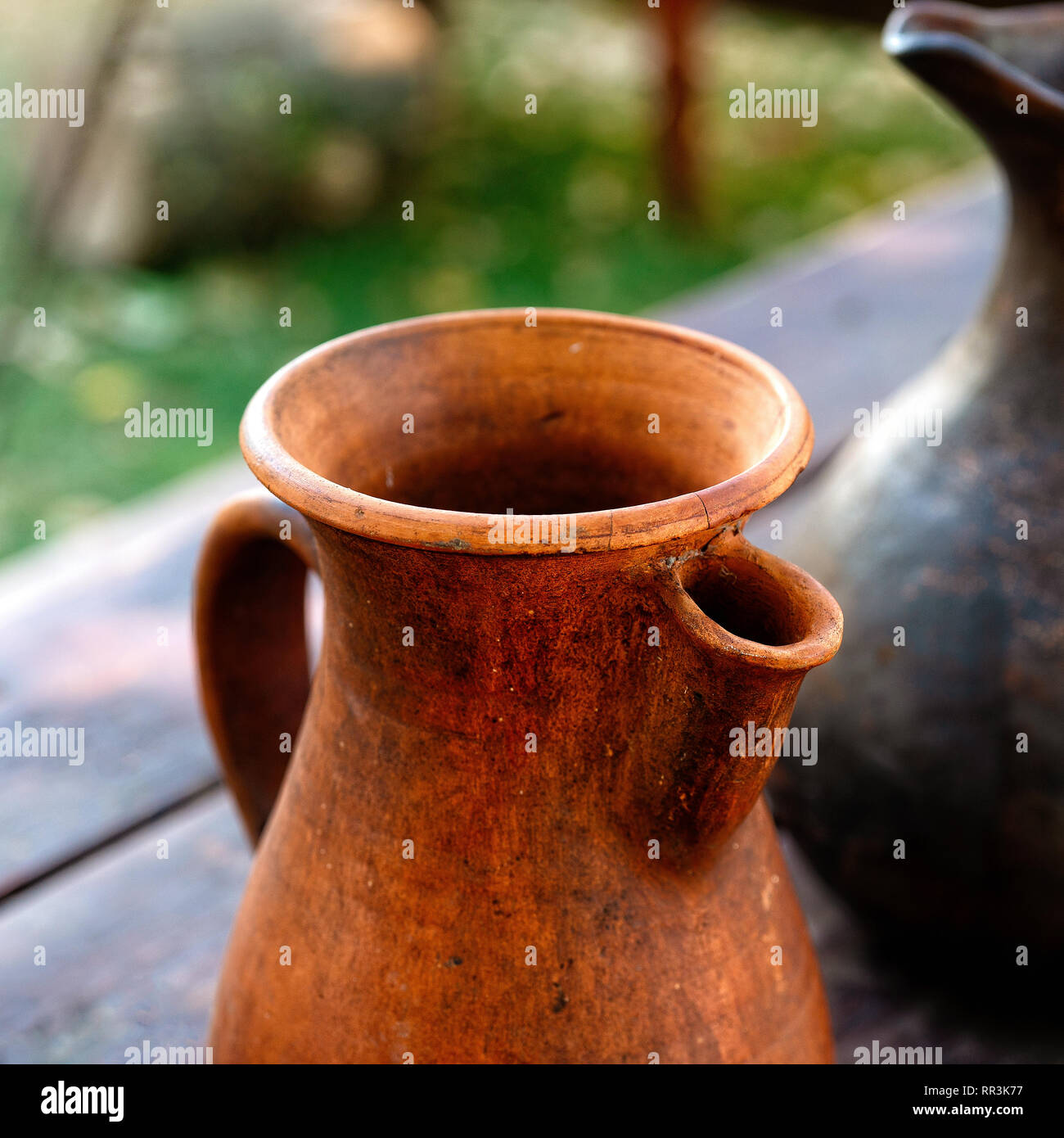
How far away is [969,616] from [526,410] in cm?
29

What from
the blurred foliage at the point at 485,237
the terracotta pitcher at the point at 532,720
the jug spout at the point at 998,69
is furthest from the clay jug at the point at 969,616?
the blurred foliage at the point at 485,237

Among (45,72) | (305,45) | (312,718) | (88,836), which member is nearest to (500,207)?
(305,45)

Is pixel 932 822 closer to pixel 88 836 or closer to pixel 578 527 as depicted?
pixel 578 527

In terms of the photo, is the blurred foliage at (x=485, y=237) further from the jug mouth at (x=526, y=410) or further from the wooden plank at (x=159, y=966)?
the jug mouth at (x=526, y=410)

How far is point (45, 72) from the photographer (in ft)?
9.91

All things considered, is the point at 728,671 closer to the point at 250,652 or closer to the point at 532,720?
the point at 532,720

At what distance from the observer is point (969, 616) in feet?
2.55

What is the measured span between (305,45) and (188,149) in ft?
1.44

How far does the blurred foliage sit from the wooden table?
988 mm

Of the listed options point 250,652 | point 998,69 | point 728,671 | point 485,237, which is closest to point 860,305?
point 998,69

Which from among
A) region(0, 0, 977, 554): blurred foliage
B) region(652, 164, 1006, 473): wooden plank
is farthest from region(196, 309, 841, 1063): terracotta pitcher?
region(0, 0, 977, 554): blurred foliage

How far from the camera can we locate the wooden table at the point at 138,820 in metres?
0.85

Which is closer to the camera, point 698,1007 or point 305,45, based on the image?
point 698,1007

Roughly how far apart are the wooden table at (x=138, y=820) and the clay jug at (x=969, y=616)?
3.4 inches
